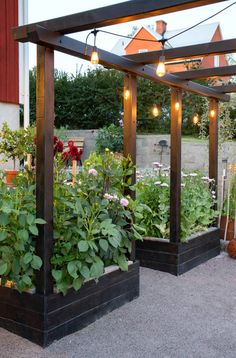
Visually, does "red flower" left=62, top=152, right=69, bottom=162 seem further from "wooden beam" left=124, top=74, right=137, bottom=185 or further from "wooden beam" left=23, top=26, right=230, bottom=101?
"wooden beam" left=23, top=26, right=230, bottom=101

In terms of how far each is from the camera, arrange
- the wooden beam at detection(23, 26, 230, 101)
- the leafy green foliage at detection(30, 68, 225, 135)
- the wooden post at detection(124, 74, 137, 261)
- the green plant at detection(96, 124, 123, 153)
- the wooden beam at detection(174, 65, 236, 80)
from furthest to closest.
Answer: the leafy green foliage at detection(30, 68, 225, 135) → the green plant at detection(96, 124, 123, 153) → the wooden beam at detection(174, 65, 236, 80) → the wooden post at detection(124, 74, 137, 261) → the wooden beam at detection(23, 26, 230, 101)

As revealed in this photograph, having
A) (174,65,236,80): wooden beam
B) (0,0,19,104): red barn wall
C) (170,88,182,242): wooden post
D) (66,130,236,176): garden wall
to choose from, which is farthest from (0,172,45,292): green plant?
(66,130,236,176): garden wall

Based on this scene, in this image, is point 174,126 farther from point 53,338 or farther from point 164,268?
point 53,338

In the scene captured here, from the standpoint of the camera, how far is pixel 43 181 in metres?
2.59

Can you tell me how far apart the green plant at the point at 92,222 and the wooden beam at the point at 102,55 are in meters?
0.75

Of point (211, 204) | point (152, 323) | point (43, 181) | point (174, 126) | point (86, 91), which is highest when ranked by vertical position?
point (86, 91)

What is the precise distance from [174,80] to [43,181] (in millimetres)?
2189

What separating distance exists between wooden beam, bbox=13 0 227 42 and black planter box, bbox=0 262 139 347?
1.65 metres

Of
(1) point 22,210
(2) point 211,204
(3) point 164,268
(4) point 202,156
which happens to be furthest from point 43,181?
(4) point 202,156

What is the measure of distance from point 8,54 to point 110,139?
4169 mm

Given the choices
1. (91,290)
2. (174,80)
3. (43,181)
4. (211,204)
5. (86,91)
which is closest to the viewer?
(43,181)

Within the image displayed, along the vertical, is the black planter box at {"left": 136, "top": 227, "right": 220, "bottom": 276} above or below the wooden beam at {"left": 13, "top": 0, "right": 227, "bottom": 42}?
below

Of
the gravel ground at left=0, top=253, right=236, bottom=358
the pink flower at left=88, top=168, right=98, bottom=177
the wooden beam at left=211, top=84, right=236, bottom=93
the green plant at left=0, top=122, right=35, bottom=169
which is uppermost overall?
the wooden beam at left=211, top=84, right=236, bottom=93

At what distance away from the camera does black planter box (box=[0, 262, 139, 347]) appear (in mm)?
2554
